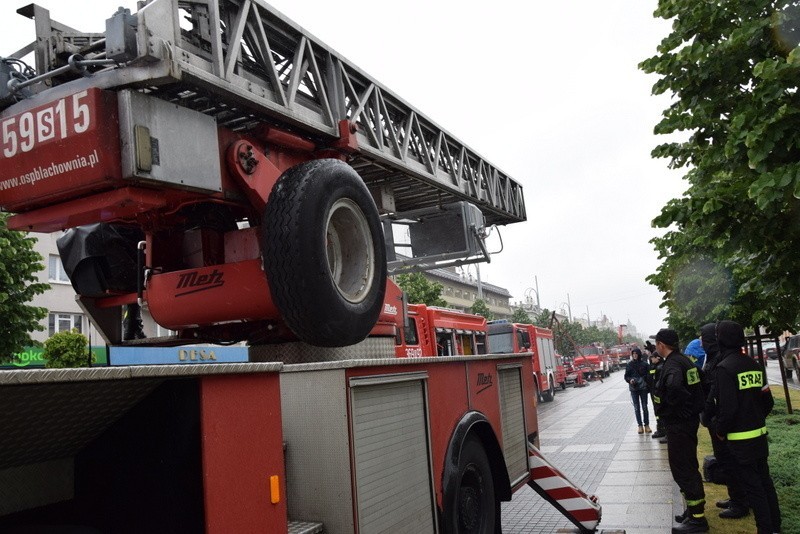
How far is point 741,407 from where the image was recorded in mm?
5203

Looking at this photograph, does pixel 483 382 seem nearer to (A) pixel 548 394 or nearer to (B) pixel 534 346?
(B) pixel 534 346

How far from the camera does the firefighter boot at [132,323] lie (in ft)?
15.3

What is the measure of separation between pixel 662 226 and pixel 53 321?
25064 mm

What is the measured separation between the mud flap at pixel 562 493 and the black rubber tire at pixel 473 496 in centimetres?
110

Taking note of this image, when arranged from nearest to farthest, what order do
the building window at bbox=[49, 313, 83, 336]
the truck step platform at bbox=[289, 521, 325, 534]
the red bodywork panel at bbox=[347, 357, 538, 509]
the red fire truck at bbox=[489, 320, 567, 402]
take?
the truck step platform at bbox=[289, 521, 325, 534]
the red bodywork panel at bbox=[347, 357, 538, 509]
the red fire truck at bbox=[489, 320, 567, 402]
the building window at bbox=[49, 313, 83, 336]

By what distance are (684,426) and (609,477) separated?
10.9ft

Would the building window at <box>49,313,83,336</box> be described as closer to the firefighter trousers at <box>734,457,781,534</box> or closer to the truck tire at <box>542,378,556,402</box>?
the truck tire at <box>542,378,556,402</box>

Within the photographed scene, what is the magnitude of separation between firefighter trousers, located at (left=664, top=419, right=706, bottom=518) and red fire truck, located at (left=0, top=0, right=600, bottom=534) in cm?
176

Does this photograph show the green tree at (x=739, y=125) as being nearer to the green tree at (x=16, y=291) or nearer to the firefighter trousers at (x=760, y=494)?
the firefighter trousers at (x=760, y=494)

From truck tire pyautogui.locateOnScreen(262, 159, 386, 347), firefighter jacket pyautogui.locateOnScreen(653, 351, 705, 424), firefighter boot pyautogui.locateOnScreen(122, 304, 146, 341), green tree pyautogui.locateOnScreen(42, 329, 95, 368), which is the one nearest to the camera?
truck tire pyautogui.locateOnScreen(262, 159, 386, 347)

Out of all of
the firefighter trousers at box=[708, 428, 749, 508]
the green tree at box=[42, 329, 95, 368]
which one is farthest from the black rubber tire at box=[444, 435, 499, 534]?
the green tree at box=[42, 329, 95, 368]

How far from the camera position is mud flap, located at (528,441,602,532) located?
5.76 meters

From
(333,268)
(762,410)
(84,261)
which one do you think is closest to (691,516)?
(762,410)

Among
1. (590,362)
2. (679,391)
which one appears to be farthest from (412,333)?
(590,362)
